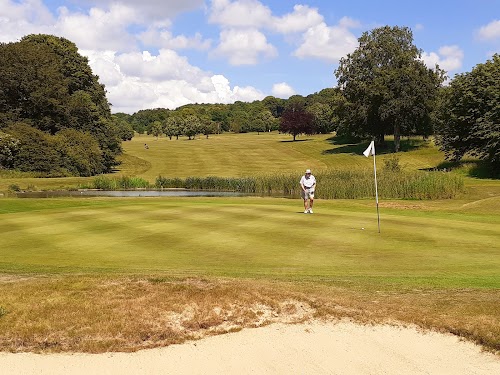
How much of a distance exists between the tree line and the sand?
4679cm

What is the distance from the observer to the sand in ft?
18.7

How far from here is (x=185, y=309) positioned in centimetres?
737

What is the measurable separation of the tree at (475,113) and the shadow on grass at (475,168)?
0.71 m

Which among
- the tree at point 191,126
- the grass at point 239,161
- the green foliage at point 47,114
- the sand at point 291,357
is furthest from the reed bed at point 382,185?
the tree at point 191,126

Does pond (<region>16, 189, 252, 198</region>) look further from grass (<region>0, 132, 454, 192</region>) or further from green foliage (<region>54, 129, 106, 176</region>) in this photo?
green foliage (<region>54, 129, 106, 176</region>)

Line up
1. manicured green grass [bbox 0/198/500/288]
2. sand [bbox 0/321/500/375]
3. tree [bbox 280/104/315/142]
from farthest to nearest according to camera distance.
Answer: tree [bbox 280/104/315/142] → manicured green grass [bbox 0/198/500/288] → sand [bbox 0/321/500/375]

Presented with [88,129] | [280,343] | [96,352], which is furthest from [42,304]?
[88,129]

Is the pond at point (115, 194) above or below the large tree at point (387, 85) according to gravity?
below

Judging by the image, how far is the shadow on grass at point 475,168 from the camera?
49188 mm

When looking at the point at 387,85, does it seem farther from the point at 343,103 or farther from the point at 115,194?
the point at 115,194

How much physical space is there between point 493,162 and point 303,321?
160ft

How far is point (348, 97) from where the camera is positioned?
80.7 m

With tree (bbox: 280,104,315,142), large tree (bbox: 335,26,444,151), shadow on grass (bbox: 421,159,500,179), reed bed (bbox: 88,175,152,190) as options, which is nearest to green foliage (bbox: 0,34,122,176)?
reed bed (bbox: 88,175,152,190)

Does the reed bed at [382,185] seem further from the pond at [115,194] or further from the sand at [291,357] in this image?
the sand at [291,357]
